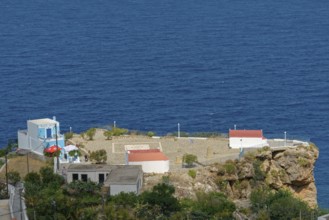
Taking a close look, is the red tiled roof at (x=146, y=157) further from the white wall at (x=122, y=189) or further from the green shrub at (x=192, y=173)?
the white wall at (x=122, y=189)

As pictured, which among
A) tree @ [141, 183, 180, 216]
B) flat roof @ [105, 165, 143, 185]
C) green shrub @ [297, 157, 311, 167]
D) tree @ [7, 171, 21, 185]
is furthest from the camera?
green shrub @ [297, 157, 311, 167]

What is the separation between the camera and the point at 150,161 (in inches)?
3853

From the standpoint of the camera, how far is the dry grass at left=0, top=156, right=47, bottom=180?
10061 cm

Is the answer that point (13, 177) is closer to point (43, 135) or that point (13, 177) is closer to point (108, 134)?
point (43, 135)

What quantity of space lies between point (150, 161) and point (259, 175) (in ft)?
29.2

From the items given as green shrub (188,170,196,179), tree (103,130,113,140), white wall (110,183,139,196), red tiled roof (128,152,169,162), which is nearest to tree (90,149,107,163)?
red tiled roof (128,152,169,162)

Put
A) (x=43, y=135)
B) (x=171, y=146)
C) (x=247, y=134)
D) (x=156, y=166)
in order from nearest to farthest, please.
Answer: (x=156, y=166) < (x=43, y=135) < (x=247, y=134) < (x=171, y=146)

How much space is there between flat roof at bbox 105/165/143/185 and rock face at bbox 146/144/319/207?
10.1 feet

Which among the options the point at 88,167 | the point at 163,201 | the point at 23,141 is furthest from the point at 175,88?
the point at 163,201

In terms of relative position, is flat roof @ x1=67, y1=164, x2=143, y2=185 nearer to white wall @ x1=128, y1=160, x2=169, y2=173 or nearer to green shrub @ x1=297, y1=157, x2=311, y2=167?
white wall @ x1=128, y1=160, x2=169, y2=173

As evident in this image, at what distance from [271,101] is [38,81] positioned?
110 ft

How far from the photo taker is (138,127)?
140 m

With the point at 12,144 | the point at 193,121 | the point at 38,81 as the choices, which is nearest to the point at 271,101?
the point at 193,121

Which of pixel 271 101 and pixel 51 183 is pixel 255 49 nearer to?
pixel 271 101
